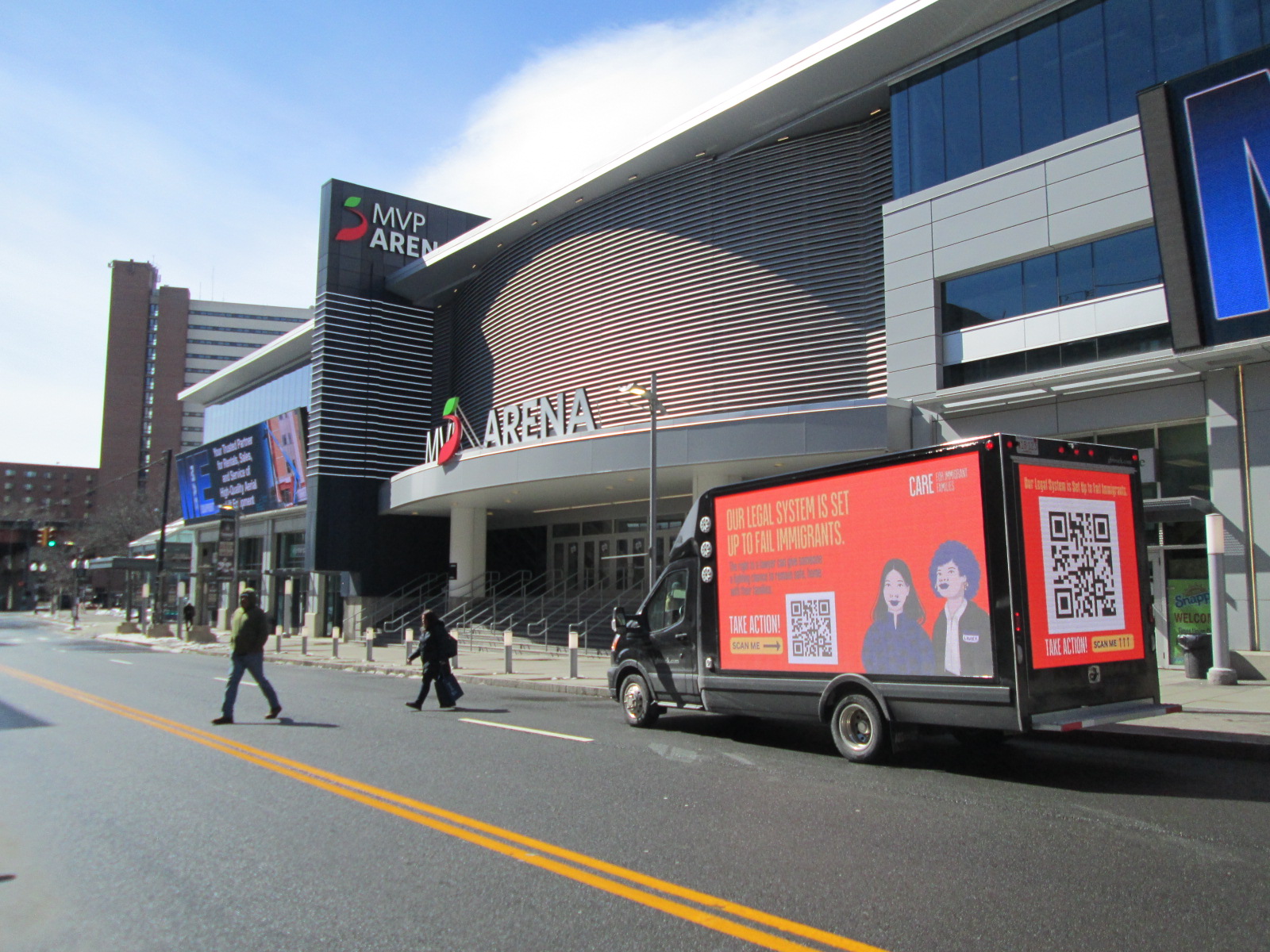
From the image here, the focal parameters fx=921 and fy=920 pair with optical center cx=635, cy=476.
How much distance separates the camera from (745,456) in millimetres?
22125

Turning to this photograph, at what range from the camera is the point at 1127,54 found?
1784cm

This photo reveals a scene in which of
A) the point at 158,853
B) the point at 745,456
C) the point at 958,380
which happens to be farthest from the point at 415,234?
the point at 158,853

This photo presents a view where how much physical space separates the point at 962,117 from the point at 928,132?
883mm

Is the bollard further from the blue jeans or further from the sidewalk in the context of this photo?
the blue jeans

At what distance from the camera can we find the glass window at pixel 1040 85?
18969 millimetres

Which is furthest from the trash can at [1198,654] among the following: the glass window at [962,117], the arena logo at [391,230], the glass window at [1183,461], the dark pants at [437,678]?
the arena logo at [391,230]

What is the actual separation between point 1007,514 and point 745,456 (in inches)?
544

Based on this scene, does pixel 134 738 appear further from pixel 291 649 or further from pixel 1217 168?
pixel 291 649

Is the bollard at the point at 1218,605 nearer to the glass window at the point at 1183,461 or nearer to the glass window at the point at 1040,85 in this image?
the glass window at the point at 1183,461

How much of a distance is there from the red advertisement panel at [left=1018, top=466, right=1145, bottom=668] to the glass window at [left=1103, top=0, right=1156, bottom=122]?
11756mm

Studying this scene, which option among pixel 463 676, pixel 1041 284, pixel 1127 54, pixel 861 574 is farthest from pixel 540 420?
pixel 861 574

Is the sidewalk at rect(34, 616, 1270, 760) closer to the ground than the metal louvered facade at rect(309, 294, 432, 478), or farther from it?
closer to the ground

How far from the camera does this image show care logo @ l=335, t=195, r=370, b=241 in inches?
1577

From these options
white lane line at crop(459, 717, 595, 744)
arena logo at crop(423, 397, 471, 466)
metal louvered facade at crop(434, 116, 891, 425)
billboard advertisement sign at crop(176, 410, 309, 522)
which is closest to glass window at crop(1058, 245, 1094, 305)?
metal louvered facade at crop(434, 116, 891, 425)
